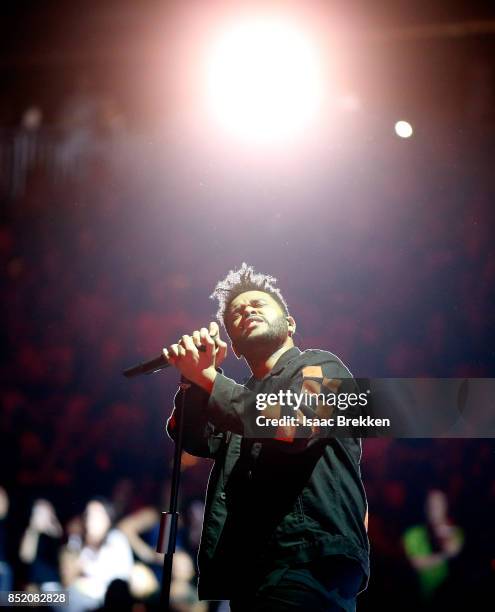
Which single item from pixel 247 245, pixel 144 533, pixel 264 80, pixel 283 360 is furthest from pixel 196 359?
pixel 264 80

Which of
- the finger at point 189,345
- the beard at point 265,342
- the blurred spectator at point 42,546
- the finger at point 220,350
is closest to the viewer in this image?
the finger at point 189,345

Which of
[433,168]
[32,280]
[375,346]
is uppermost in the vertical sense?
[433,168]

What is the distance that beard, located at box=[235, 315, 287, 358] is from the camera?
5.71 feet

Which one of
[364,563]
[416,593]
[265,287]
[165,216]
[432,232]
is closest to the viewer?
[364,563]

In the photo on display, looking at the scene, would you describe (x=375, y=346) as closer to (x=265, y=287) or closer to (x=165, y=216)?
(x=265, y=287)

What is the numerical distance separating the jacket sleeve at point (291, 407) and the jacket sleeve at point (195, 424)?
0.11 ft

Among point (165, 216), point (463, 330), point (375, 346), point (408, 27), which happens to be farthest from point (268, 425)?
point (408, 27)

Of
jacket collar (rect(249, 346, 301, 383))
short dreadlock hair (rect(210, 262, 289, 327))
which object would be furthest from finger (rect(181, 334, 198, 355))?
short dreadlock hair (rect(210, 262, 289, 327))

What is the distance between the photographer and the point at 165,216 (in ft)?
8.20

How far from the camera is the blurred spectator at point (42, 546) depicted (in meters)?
2.23

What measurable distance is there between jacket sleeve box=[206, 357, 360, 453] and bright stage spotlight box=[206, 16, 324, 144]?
3.98 ft

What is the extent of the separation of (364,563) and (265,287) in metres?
0.87

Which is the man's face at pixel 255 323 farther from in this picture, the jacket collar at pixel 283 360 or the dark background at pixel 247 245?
the dark background at pixel 247 245

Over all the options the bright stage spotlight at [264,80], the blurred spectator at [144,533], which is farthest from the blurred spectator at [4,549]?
the bright stage spotlight at [264,80]
